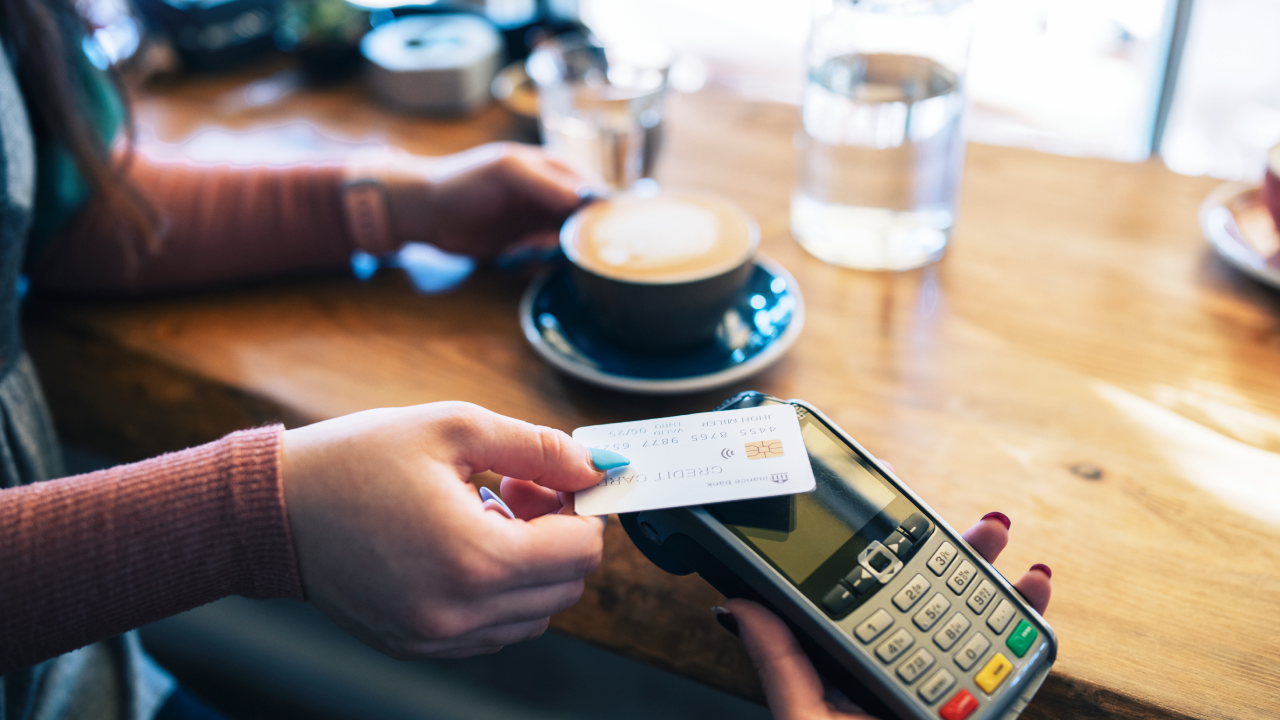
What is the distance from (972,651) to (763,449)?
0.48 ft

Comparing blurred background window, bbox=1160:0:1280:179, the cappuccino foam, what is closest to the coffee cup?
the cappuccino foam

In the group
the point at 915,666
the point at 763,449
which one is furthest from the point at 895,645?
the point at 763,449

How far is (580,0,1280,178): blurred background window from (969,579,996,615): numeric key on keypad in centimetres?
119

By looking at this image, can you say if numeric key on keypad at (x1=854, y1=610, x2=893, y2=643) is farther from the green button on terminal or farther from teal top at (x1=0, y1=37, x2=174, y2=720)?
teal top at (x1=0, y1=37, x2=174, y2=720)

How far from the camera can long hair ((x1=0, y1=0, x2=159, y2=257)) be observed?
0.67 meters

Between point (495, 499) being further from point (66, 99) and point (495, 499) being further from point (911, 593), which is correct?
point (66, 99)

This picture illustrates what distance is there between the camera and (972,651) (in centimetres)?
43

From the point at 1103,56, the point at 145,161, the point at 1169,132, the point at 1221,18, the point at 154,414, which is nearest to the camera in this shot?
the point at 154,414

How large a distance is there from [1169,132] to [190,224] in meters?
1.60

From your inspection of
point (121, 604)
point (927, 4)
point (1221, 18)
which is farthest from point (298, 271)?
point (1221, 18)

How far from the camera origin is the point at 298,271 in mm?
799

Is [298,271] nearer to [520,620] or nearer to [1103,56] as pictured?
[520,620]

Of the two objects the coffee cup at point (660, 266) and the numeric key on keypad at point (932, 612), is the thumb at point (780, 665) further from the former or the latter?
the coffee cup at point (660, 266)

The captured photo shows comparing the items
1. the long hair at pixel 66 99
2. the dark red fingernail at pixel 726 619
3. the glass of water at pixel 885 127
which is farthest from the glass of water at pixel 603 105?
the dark red fingernail at pixel 726 619
